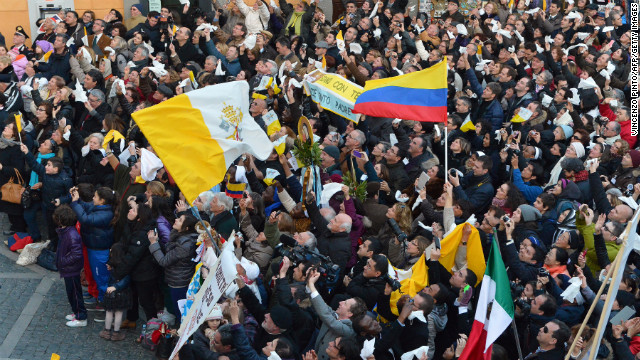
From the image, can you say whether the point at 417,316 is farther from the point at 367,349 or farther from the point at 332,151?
the point at 332,151

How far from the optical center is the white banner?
7.51 metres

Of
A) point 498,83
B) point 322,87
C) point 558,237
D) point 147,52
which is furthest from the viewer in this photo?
point 147,52

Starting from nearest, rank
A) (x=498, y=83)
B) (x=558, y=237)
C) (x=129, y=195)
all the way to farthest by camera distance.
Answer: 1. (x=558, y=237)
2. (x=129, y=195)
3. (x=498, y=83)

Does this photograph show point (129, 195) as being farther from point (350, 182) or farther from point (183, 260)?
point (350, 182)

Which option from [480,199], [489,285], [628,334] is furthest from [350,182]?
[628,334]

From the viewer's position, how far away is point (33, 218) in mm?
12461

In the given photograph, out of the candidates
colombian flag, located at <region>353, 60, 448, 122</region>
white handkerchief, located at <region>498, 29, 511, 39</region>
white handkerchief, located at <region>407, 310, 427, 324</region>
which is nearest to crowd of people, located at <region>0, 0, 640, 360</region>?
white handkerchief, located at <region>407, 310, 427, 324</region>

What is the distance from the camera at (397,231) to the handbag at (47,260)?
16.4 ft

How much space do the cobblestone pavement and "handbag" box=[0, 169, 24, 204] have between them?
39.5 inches

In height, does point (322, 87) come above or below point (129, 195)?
above

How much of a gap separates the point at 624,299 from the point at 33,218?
8220 mm

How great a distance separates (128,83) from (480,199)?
6.05 metres

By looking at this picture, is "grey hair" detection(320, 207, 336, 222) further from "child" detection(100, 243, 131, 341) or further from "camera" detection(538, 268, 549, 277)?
"camera" detection(538, 268, 549, 277)

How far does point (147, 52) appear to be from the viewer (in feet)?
49.4
